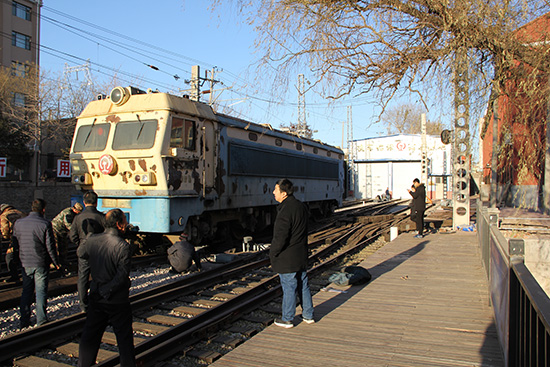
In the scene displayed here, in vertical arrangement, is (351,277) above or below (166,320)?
above

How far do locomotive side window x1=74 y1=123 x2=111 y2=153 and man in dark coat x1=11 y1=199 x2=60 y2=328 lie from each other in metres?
4.36

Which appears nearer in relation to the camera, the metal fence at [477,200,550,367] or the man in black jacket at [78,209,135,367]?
the metal fence at [477,200,550,367]

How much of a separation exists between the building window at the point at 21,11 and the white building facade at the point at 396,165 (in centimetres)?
3212

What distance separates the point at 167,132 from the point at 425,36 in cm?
566

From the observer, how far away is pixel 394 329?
526cm

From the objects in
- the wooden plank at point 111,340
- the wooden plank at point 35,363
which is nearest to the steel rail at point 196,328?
the wooden plank at point 111,340

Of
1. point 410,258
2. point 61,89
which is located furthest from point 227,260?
point 61,89

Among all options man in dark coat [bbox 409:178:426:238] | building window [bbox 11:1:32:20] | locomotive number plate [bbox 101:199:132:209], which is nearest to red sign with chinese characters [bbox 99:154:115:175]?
locomotive number plate [bbox 101:199:132:209]

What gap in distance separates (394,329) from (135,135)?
705cm

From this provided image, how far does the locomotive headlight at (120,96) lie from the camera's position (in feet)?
33.7

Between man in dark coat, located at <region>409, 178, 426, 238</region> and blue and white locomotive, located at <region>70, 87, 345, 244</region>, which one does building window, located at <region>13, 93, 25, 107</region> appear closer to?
blue and white locomotive, located at <region>70, 87, 345, 244</region>

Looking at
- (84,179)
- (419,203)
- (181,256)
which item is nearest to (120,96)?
(84,179)

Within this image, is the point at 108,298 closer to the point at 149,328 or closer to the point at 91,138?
the point at 149,328

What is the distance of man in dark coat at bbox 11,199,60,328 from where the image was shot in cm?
600
